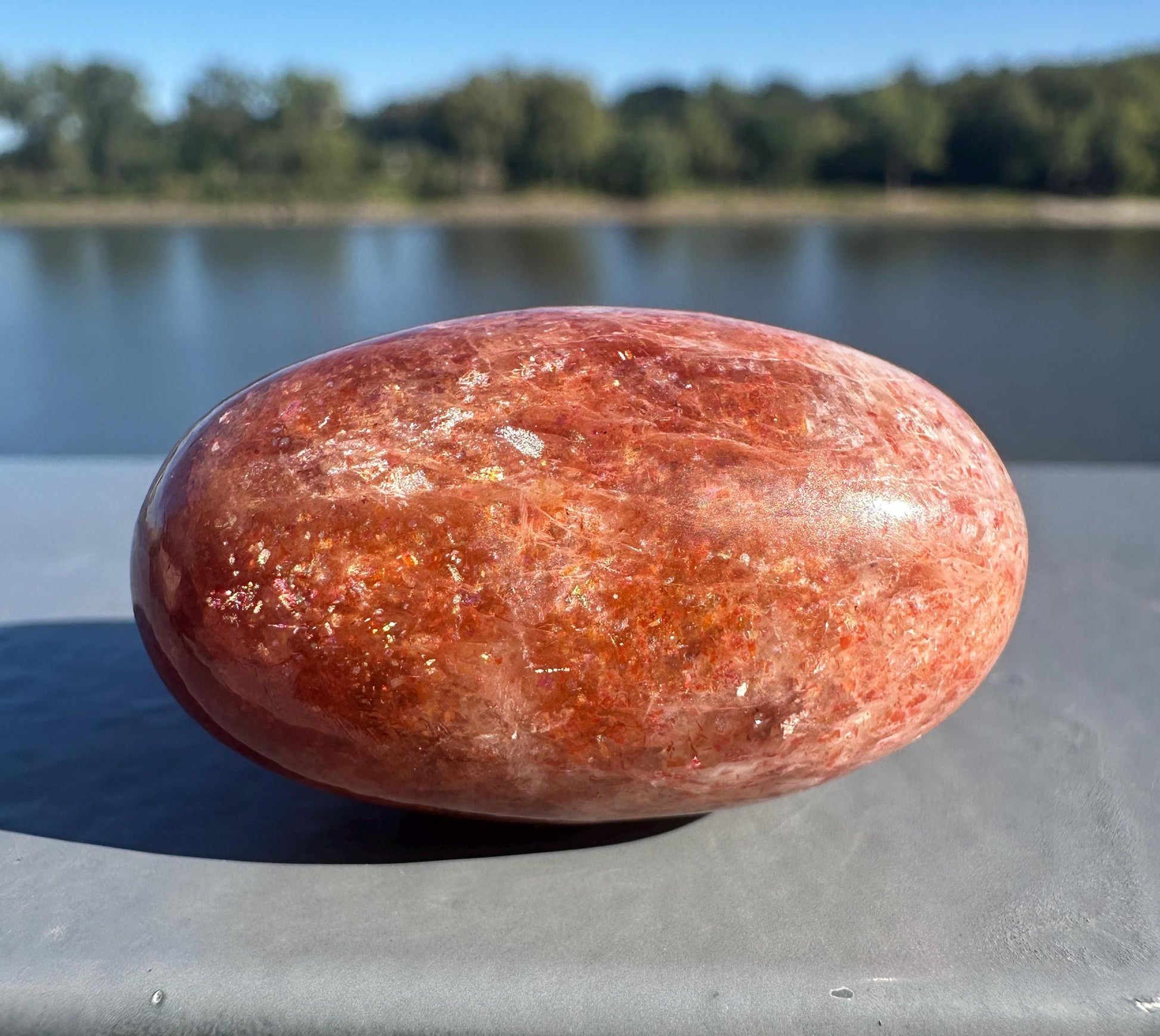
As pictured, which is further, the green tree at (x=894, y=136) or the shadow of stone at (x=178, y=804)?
the green tree at (x=894, y=136)

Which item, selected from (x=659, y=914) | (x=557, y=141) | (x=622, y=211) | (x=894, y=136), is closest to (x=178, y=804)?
(x=659, y=914)

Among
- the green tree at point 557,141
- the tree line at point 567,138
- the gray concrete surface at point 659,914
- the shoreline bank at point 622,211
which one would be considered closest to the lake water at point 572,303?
the shoreline bank at point 622,211

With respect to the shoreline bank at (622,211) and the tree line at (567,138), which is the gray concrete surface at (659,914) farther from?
the tree line at (567,138)

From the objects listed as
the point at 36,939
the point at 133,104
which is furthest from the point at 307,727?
the point at 133,104

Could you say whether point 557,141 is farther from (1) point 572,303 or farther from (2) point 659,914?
(2) point 659,914

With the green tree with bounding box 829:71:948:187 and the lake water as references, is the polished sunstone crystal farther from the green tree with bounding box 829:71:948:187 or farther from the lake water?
the green tree with bounding box 829:71:948:187
